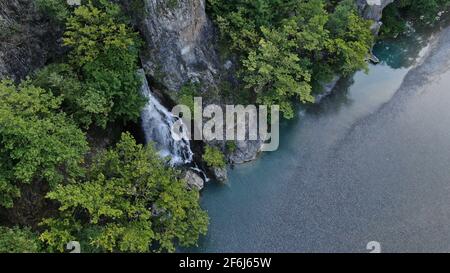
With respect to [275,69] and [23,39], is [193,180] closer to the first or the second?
[275,69]

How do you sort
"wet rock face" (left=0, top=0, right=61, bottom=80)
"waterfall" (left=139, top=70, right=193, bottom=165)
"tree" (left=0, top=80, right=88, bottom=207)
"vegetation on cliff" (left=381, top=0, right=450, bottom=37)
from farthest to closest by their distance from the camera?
"vegetation on cliff" (left=381, top=0, right=450, bottom=37) → "waterfall" (left=139, top=70, right=193, bottom=165) → "wet rock face" (left=0, top=0, right=61, bottom=80) → "tree" (left=0, top=80, right=88, bottom=207)

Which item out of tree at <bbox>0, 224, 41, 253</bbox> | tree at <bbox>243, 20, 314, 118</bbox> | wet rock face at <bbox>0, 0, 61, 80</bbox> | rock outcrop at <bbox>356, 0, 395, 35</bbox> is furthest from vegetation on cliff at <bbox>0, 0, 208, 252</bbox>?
rock outcrop at <bbox>356, 0, 395, 35</bbox>

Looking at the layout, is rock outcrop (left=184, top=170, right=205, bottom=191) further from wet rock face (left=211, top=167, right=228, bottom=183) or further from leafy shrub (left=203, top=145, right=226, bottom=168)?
leafy shrub (left=203, top=145, right=226, bottom=168)

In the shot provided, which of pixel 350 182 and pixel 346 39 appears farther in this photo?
pixel 346 39

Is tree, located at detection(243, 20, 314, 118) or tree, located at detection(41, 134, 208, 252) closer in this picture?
tree, located at detection(41, 134, 208, 252)

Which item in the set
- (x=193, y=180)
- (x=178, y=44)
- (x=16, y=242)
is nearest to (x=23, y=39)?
(x=178, y=44)

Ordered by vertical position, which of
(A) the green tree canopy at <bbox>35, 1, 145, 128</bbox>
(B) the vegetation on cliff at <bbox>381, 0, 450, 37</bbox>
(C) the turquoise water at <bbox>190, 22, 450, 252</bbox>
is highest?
(B) the vegetation on cliff at <bbox>381, 0, 450, 37</bbox>
